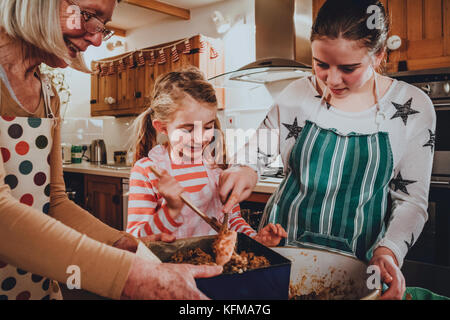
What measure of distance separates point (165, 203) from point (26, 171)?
0.40 meters

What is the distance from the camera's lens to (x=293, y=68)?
2066 mm

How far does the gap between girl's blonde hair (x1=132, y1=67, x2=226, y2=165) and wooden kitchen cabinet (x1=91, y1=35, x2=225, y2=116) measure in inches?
48.1

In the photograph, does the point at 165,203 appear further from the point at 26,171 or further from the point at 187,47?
the point at 187,47

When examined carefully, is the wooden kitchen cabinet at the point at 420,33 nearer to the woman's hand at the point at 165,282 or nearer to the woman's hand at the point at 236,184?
the woman's hand at the point at 236,184

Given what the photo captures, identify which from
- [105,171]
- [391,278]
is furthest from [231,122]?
[391,278]

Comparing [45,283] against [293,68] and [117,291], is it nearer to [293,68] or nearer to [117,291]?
[117,291]

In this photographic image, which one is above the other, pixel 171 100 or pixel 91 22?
pixel 91 22

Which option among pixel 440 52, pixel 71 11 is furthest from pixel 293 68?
pixel 71 11

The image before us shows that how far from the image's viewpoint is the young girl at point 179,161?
44.2 inches

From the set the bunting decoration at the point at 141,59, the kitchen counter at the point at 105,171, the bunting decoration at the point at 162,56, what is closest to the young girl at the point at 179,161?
the kitchen counter at the point at 105,171

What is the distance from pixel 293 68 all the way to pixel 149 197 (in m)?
1.31

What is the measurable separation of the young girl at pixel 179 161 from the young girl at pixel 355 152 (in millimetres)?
240

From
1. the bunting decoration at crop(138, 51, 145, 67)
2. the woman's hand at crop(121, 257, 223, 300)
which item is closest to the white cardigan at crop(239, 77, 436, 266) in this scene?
the woman's hand at crop(121, 257, 223, 300)

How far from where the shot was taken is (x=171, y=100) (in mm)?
1246
